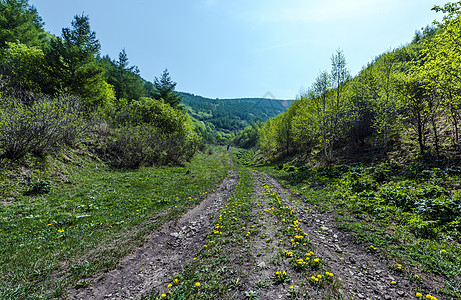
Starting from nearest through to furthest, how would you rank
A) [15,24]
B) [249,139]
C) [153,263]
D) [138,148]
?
[153,263], [138,148], [15,24], [249,139]

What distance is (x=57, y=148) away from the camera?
49.6 ft

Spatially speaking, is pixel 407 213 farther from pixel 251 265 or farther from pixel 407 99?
pixel 407 99

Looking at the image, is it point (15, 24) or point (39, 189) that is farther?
point (15, 24)

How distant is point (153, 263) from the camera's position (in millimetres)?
5422

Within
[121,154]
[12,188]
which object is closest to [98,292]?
[12,188]

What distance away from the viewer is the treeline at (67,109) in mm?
11991

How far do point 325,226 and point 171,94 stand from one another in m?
43.9

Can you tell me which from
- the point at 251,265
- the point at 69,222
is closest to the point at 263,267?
the point at 251,265

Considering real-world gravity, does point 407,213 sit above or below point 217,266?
above

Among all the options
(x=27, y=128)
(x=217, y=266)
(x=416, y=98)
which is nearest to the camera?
(x=217, y=266)

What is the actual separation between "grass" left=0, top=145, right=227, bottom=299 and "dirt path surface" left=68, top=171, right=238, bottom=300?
1.22 ft

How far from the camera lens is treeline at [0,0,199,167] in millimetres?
11991

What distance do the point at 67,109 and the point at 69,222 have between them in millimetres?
12797

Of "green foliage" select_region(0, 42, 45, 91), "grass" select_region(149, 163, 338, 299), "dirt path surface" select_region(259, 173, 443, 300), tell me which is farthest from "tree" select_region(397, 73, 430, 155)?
"green foliage" select_region(0, 42, 45, 91)
